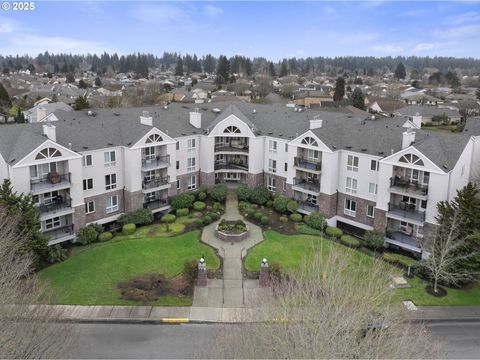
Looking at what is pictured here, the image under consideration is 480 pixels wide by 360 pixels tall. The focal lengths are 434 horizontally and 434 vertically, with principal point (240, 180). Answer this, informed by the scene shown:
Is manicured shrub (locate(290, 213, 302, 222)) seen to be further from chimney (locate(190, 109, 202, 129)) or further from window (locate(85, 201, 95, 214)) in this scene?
window (locate(85, 201, 95, 214))

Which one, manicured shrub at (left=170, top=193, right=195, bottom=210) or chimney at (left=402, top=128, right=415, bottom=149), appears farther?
manicured shrub at (left=170, top=193, right=195, bottom=210)

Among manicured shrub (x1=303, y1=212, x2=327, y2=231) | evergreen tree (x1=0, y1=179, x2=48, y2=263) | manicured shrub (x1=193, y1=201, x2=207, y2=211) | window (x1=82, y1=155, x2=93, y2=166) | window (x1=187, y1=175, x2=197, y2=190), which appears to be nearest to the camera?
evergreen tree (x1=0, y1=179, x2=48, y2=263)

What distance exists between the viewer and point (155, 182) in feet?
150

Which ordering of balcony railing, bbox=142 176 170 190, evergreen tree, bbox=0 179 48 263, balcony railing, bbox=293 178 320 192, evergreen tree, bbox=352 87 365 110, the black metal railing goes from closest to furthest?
1. evergreen tree, bbox=0 179 48 263
2. the black metal railing
3. balcony railing, bbox=142 176 170 190
4. balcony railing, bbox=293 178 320 192
5. evergreen tree, bbox=352 87 365 110

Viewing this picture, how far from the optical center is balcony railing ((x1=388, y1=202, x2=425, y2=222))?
125 ft

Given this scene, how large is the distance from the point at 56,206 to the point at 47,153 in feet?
15.9

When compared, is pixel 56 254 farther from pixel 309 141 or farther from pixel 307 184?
pixel 309 141

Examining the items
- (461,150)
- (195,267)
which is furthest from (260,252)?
(461,150)

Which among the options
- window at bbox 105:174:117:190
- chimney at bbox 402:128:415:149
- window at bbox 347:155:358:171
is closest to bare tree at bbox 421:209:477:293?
chimney at bbox 402:128:415:149

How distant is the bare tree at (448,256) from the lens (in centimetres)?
3242

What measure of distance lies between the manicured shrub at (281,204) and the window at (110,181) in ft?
55.3

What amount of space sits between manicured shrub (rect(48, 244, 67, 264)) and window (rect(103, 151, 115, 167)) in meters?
9.60

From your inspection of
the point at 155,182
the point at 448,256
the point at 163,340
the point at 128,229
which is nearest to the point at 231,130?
the point at 155,182

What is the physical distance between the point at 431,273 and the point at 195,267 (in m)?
18.5
